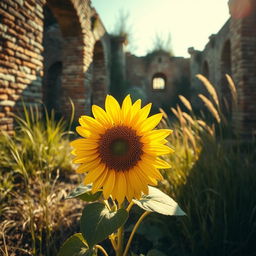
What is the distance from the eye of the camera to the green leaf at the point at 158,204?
784mm

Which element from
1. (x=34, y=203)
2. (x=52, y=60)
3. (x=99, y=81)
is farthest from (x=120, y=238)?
(x=52, y=60)

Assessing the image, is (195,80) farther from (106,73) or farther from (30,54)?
(30,54)

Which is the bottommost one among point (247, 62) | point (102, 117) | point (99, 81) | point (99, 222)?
point (99, 222)

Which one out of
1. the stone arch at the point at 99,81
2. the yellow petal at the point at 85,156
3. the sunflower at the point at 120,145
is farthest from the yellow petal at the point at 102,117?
the stone arch at the point at 99,81

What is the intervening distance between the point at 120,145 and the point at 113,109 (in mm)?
127

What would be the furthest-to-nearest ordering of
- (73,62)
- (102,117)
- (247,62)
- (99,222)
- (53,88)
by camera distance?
(53,88), (73,62), (247,62), (102,117), (99,222)

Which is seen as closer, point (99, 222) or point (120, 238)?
point (99, 222)

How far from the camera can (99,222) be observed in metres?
0.75

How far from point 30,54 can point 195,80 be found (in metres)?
10.3

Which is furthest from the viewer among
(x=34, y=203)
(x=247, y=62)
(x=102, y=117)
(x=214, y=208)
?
(x=247, y=62)

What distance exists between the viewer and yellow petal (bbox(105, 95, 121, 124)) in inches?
33.2

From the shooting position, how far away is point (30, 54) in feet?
12.3

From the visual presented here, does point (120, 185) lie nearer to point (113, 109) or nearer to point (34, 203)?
point (113, 109)

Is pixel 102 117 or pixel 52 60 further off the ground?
pixel 52 60
